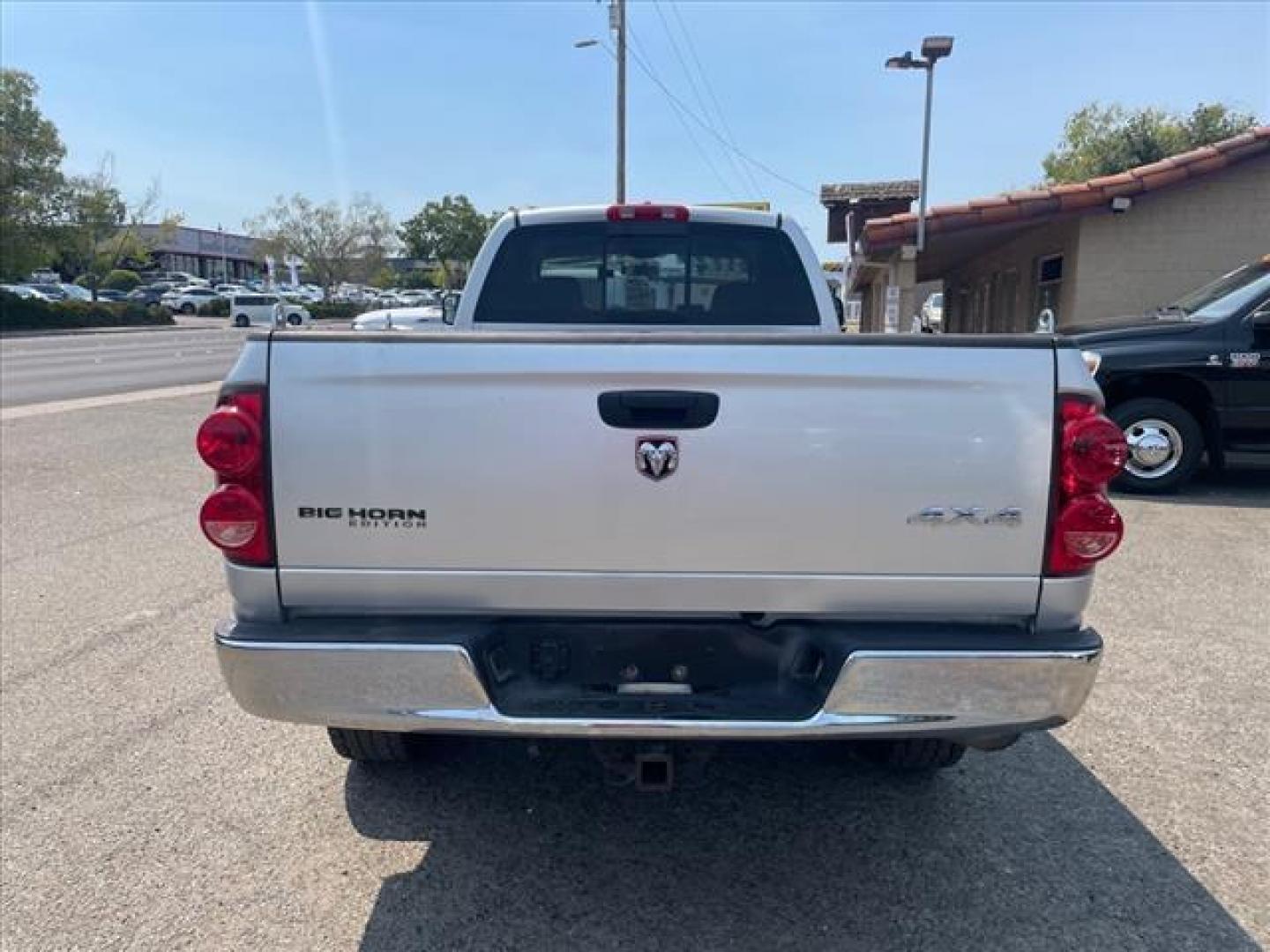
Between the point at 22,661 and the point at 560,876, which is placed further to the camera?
the point at 22,661

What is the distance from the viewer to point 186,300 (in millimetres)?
64250

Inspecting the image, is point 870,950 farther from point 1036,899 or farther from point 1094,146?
point 1094,146

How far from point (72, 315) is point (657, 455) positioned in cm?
5510

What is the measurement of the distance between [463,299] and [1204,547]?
5.38m

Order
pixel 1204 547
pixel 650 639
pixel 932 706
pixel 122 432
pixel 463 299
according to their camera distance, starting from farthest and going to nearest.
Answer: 1. pixel 122 432
2. pixel 1204 547
3. pixel 463 299
4. pixel 650 639
5. pixel 932 706

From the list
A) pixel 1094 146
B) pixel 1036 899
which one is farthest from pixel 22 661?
pixel 1094 146

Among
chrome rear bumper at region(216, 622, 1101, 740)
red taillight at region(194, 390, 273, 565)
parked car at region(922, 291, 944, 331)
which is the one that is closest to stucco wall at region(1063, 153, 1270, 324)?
chrome rear bumper at region(216, 622, 1101, 740)

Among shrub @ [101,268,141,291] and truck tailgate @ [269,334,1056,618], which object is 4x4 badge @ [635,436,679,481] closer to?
truck tailgate @ [269,334,1056,618]

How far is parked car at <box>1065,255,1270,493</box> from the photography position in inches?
316

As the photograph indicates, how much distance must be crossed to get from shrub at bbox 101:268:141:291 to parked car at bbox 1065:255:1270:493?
2904 inches

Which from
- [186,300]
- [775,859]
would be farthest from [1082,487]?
[186,300]

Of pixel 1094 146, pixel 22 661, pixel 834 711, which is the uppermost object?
pixel 1094 146

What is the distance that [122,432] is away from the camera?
38.1 feet

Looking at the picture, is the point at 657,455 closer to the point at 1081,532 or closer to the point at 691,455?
the point at 691,455
